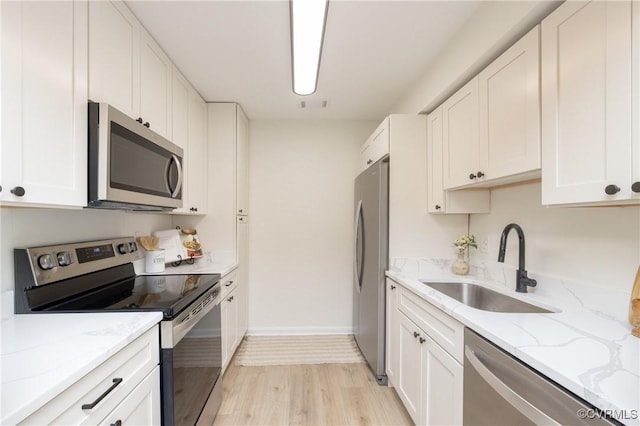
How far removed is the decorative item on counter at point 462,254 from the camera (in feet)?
6.56

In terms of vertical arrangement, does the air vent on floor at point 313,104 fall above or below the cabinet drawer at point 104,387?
above

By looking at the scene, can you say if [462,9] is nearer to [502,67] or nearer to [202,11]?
[502,67]

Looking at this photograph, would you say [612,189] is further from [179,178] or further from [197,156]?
[197,156]

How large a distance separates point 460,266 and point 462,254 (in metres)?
0.10

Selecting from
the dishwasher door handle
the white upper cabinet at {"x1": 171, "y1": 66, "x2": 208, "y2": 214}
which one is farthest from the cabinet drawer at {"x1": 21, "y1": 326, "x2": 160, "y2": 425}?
the dishwasher door handle

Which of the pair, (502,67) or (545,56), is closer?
(545,56)

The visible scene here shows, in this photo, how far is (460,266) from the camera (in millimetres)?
2014

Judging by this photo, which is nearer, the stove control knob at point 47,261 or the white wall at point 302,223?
the stove control knob at point 47,261

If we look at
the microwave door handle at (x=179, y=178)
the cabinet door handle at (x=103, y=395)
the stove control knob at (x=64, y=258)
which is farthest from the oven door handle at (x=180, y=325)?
the microwave door handle at (x=179, y=178)

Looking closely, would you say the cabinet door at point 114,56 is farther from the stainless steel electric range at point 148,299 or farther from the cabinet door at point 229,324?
the cabinet door at point 229,324

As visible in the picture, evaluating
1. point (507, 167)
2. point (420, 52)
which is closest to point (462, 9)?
point (420, 52)

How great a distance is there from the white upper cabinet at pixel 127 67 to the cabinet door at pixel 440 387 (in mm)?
2040

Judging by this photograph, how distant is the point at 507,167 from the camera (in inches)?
53.6

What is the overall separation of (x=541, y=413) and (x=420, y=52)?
2033 millimetres
